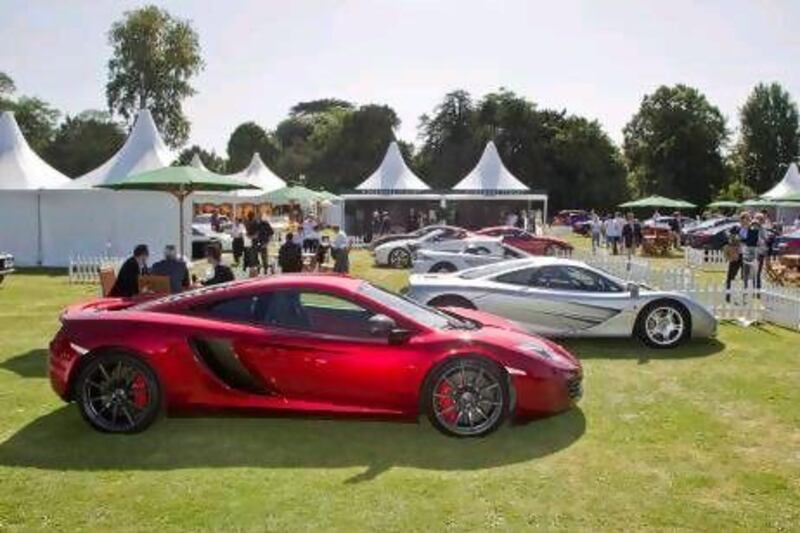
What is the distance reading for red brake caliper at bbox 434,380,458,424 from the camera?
6945 millimetres

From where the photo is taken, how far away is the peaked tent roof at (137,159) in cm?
2609

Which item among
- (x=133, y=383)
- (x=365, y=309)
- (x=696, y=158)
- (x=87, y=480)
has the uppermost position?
(x=696, y=158)

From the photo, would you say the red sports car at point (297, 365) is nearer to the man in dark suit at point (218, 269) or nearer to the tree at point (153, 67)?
the man in dark suit at point (218, 269)

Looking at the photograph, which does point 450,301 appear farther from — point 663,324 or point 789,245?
point 789,245

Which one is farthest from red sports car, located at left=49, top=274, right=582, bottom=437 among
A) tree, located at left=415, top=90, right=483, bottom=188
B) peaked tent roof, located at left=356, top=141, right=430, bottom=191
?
tree, located at left=415, top=90, right=483, bottom=188

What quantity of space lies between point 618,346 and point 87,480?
25.3 ft

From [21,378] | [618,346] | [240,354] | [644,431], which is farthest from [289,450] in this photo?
[618,346]

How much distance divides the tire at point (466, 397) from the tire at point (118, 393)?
2373 mm

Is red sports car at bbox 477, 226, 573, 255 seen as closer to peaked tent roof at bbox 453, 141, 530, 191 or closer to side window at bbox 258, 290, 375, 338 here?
peaked tent roof at bbox 453, 141, 530, 191

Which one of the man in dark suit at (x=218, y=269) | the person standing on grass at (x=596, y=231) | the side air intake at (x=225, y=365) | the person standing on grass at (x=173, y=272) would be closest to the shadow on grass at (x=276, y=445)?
the side air intake at (x=225, y=365)

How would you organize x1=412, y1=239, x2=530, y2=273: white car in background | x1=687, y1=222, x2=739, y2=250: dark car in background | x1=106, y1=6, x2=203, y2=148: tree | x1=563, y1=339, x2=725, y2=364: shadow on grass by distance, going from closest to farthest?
x1=563, y1=339, x2=725, y2=364: shadow on grass → x1=412, y1=239, x2=530, y2=273: white car in background → x1=687, y1=222, x2=739, y2=250: dark car in background → x1=106, y1=6, x2=203, y2=148: tree

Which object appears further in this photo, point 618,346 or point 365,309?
point 618,346

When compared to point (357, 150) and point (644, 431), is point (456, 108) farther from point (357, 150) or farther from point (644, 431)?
point (644, 431)

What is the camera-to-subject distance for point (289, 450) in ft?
21.9
